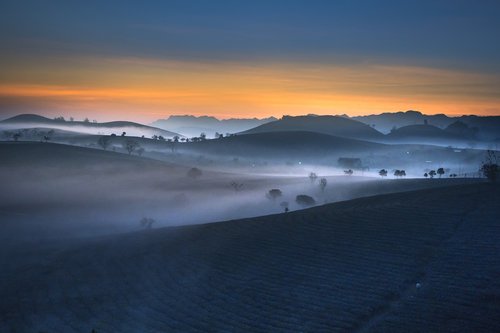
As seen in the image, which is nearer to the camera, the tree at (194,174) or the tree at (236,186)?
the tree at (236,186)

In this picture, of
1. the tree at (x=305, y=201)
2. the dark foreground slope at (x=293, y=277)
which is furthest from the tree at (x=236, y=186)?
the dark foreground slope at (x=293, y=277)

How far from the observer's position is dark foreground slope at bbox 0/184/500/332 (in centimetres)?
3262

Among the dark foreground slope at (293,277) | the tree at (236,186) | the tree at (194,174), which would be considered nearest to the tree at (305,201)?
the tree at (236,186)

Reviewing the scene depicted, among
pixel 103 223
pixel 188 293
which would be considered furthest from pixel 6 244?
pixel 188 293

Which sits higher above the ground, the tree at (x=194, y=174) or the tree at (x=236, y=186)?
the tree at (x=194, y=174)

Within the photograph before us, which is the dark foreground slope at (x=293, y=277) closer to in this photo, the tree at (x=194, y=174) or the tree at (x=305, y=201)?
the tree at (x=305, y=201)

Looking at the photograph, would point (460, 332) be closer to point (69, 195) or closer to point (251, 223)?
point (251, 223)

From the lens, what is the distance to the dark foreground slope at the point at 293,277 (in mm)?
32625

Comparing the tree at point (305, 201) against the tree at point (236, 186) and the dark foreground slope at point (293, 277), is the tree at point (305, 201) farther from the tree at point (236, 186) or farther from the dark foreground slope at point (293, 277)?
the dark foreground slope at point (293, 277)

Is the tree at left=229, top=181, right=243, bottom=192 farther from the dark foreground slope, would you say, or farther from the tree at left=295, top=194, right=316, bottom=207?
the dark foreground slope

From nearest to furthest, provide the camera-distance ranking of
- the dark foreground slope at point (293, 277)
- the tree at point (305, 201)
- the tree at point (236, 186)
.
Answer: the dark foreground slope at point (293, 277) < the tree at point (305, 201) < the tree at point (236, 186)

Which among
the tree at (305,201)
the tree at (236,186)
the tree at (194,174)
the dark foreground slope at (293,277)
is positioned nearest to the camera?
the dark foreground slope at (293,277)

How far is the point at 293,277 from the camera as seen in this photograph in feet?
135

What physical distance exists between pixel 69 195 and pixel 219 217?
1715 inches
